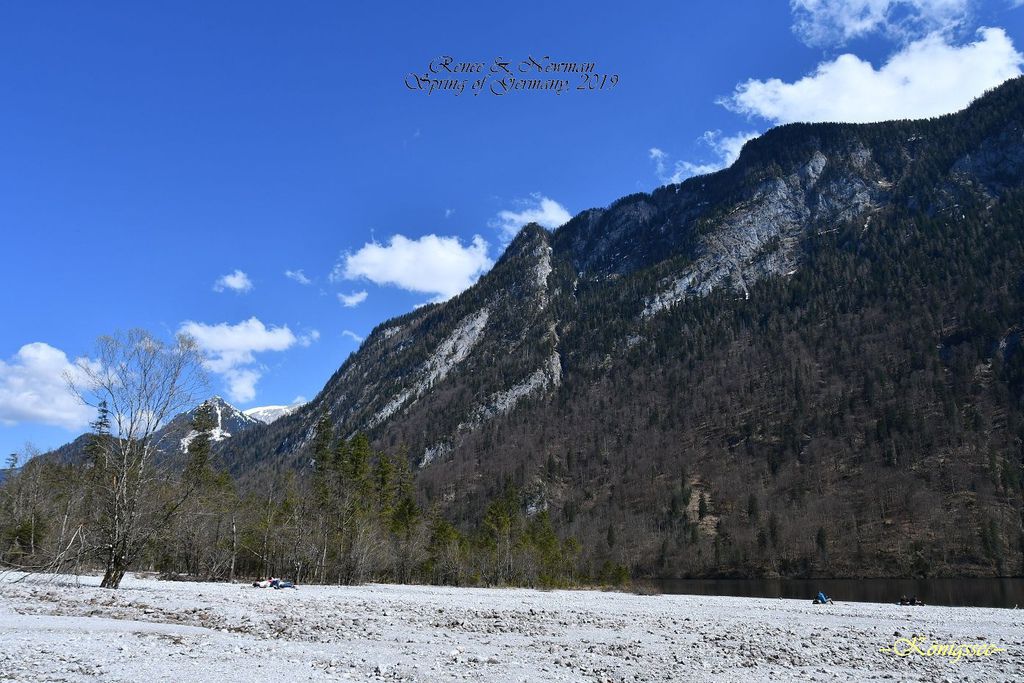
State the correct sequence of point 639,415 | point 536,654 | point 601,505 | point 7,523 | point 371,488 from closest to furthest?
1. point 536,654
2. point 7,523
3. point 371,488
4. point 601,505
5. point 639,415

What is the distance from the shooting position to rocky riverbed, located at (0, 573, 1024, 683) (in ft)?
34.5

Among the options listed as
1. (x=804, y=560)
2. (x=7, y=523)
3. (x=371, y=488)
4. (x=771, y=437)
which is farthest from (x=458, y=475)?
(x=7, y=523)

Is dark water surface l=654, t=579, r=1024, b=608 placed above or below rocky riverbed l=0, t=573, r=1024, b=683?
below

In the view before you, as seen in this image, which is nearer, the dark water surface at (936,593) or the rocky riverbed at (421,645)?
the rocky riverbed at (421,645)

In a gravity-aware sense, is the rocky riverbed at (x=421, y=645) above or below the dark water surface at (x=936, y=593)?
above

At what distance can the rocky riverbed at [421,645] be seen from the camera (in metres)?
10.5

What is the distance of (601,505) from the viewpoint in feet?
502

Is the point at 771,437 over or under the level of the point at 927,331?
under

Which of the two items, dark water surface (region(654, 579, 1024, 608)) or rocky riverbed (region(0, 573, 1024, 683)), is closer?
rocky riverbed (region(0, 573, 1024, 683))

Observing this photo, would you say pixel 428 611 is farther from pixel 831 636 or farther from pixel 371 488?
pixel 371 488

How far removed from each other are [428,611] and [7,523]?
137ft

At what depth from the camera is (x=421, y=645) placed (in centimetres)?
1466

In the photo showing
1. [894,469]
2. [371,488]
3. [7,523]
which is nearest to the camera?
[7,523]

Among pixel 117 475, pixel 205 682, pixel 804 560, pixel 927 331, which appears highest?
pixel 927 331
